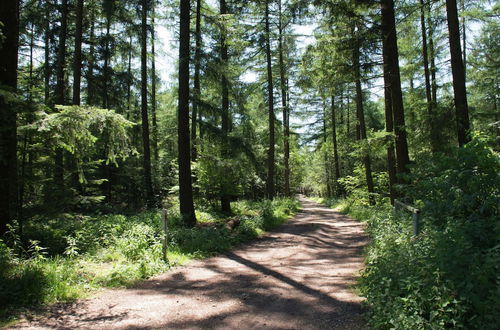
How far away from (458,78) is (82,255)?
10236mm

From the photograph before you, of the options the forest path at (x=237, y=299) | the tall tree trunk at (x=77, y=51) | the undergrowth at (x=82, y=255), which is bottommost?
the forest path at (x=237, y=299)

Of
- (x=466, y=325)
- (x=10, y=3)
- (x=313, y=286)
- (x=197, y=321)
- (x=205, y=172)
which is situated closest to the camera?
(x=466, y=325)

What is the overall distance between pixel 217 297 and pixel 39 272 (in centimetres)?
283

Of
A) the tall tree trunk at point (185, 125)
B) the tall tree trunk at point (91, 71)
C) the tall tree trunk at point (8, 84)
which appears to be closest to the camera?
the tall tree trunk at point (8, 84)

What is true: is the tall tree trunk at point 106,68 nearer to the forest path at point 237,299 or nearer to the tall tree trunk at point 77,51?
the tall tree trunk at point 77,51

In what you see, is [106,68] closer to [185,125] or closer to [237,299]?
[185,125]

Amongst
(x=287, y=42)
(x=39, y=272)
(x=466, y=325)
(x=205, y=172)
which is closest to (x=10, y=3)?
(x=39, y=272)

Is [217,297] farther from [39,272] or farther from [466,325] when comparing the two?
[466,325]

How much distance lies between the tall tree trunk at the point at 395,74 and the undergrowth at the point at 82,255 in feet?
17.3

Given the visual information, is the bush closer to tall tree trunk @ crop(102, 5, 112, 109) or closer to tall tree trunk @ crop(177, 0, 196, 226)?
tall tree trunk @ crop(177, 0, 196, 226)

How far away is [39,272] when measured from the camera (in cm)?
532

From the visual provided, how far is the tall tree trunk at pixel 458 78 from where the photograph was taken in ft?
28.8

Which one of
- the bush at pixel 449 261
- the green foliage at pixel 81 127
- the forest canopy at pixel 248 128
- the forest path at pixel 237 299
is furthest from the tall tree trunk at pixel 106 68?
the bush at pixel 449 261

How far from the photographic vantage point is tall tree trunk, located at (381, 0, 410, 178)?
9.82 meters
